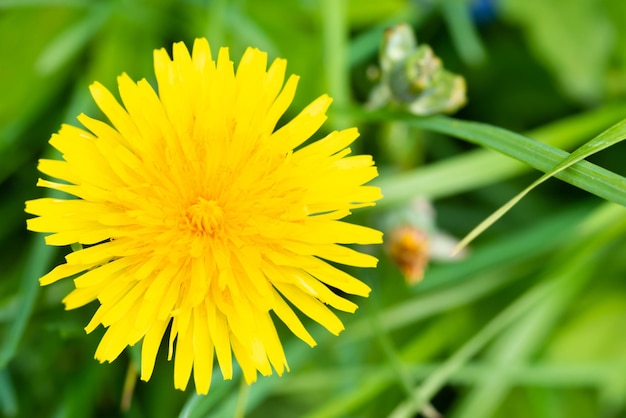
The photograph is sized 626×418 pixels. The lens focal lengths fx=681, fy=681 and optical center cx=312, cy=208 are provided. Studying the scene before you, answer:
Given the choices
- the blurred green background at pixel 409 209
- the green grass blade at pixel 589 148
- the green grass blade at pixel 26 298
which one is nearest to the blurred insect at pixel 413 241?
the blurred green background at pixel 409 209

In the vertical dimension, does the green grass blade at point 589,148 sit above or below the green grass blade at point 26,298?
below

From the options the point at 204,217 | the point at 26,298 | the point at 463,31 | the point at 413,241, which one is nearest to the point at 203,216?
the point at 204,217

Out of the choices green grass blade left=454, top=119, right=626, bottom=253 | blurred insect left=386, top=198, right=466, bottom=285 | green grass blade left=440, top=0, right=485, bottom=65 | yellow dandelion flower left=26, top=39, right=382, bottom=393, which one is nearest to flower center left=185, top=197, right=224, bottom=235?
yellow dandelion flower left=26, top=39, right=382, bottom=393

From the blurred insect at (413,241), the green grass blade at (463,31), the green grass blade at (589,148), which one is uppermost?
the green grass blade at (463,31)

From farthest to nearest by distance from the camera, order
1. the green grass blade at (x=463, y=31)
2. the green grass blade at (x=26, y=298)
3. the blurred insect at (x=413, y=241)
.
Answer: the green grass blade at (x=463, y=31) < the blurred insect at (x=413, y=241) < the green grass blade at (x=26, y=298)

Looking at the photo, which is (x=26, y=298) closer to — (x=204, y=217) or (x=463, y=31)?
(x=204, y=217)

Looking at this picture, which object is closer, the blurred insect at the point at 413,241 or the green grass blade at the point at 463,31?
the blurred insect at the point at 413,241

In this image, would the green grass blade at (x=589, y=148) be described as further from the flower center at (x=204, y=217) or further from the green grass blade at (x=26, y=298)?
the green grass blade at (x=26, y=298)

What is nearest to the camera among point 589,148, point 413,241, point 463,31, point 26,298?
point 589,148
